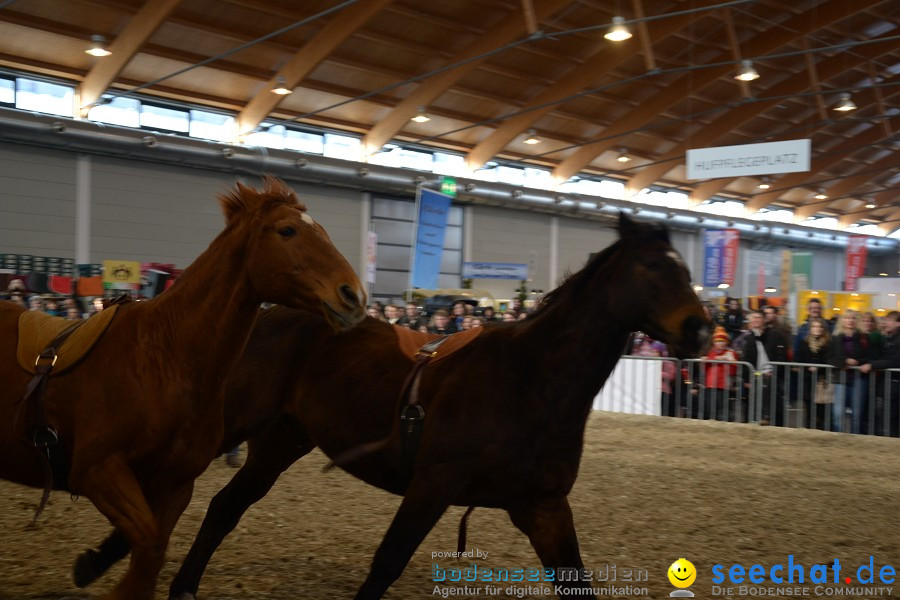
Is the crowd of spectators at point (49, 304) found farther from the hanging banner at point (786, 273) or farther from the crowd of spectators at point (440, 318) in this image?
the hanging banner at point (786, 273)

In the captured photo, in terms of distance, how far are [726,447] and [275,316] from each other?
7250 millimetres

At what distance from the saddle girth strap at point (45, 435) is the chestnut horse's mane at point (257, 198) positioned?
37.2 inches

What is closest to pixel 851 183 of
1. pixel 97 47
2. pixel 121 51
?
pixel 121 51

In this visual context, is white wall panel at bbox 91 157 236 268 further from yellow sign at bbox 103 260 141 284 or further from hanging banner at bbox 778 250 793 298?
hanging banner at bbox 778 250 793 298

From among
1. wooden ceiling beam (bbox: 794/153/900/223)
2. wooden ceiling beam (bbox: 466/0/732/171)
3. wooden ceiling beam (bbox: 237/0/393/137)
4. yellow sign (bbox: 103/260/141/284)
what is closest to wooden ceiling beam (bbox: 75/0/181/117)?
wooden ceiling beam (bbox: 237/0/393/137)

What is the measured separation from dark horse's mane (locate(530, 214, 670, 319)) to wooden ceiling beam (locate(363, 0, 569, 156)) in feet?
56.7

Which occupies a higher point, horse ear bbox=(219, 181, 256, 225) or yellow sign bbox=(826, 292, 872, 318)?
yellow sign bbox=(826, 292, 872, 318)

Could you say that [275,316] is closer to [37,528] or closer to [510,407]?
[510,407]

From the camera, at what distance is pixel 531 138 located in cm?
3005

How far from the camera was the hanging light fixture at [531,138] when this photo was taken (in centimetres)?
2974

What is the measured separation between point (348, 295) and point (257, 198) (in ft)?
2.30

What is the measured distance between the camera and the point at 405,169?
27.2m

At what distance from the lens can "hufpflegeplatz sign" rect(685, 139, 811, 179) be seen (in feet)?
50.0

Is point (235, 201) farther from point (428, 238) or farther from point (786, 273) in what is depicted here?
point (786, 273)
